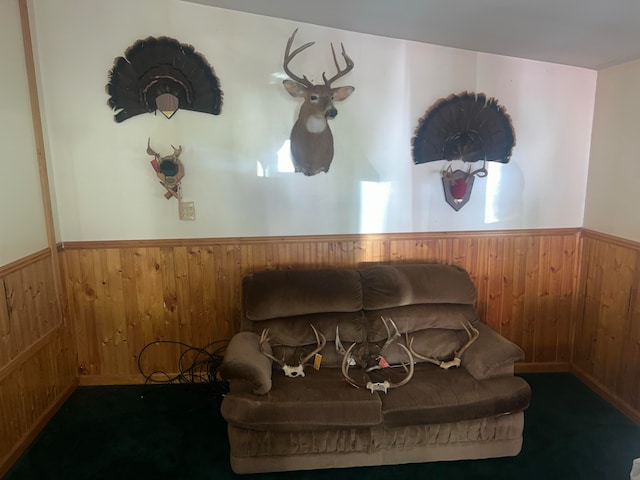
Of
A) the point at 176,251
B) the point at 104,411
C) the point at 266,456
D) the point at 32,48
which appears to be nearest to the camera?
the point at 266,456

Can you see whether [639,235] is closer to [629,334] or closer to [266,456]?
[629,334]

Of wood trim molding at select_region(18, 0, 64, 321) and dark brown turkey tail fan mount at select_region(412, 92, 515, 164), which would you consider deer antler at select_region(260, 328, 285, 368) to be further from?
dark brown turkey tail fan mount at select_region(412, 92, 515, 164)

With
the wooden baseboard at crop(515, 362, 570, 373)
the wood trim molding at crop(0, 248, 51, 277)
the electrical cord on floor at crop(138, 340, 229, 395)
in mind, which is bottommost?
the wooden baseboard at crop(515, 362, 570, 373)

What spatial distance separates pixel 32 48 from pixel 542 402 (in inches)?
162

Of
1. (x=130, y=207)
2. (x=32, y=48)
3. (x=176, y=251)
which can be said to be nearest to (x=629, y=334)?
(x=176, y=251)

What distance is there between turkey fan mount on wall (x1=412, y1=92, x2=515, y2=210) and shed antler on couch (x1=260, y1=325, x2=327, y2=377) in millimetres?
1463

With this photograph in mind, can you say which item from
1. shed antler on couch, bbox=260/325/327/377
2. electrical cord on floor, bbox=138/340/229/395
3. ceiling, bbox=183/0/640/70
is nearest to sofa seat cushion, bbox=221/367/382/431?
shed antler on couch, bbox=260/325/327/377

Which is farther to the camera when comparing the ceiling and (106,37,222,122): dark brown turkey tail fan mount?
(106,37,222,122): dark brown turkey tail fan mount

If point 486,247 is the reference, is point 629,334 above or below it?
below

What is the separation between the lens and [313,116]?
10.2 ft

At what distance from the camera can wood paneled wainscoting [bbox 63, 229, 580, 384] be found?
126 inches

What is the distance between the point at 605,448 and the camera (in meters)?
2.63

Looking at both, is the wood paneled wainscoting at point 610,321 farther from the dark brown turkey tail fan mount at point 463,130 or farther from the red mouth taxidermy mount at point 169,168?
the red mouth taxidermy mount at point 169,168

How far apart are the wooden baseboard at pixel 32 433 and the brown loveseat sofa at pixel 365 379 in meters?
1.25
